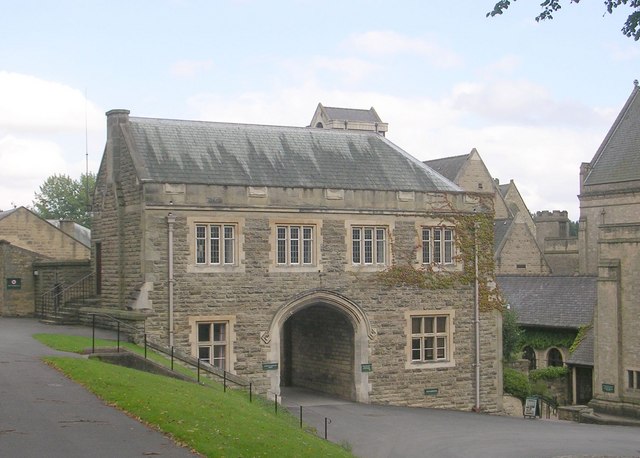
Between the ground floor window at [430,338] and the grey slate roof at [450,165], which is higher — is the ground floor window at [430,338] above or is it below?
below

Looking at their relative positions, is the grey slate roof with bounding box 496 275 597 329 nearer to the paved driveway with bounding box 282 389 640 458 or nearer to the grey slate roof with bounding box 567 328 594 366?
the grey slate roof with bounding box 567 328 594 366

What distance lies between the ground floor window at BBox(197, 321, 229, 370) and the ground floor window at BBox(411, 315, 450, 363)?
281 inches

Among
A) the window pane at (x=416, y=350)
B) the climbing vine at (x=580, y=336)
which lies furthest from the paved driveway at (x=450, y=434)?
the climbing vine at (x=580, y=336)

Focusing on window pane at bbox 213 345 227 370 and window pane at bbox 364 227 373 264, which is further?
window pane at bbox 364 227 373 264

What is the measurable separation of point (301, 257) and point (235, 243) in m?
2.43

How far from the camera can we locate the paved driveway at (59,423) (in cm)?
1449

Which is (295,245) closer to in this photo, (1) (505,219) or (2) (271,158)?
(2) (271,158)

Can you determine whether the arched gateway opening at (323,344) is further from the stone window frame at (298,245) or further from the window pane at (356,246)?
the window pane at (356,246)

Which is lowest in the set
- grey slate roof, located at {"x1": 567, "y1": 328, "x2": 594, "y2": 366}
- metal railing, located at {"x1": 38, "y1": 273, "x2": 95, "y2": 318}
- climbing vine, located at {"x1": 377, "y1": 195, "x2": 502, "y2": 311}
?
grey slate roof, located at {"x1": 567, "y1": 328, "x2": 594, "y2": 366}

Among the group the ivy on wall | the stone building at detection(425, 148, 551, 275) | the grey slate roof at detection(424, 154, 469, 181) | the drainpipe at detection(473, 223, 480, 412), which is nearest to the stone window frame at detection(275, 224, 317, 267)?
the drainpipe at detection(473, 223, 480, 412)

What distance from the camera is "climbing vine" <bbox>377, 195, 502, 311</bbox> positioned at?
3356 centimetres

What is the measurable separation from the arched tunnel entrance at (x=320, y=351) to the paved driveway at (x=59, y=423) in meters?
13.6

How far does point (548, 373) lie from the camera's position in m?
42.2

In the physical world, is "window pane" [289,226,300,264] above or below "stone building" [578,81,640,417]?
above
